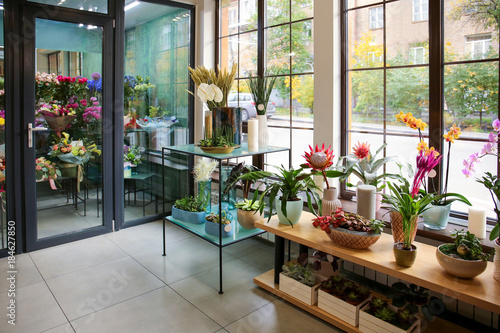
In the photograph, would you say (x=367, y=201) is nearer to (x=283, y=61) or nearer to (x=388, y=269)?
(x=388, y=269)

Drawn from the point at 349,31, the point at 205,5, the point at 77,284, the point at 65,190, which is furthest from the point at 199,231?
the point at 205,5

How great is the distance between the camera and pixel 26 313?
2.42m

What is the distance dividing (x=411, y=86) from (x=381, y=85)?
22cm

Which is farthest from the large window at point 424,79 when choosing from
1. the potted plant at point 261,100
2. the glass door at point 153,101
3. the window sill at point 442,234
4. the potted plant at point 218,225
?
the glass door at point 153,101

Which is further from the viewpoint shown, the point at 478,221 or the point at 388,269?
the point at 478,221

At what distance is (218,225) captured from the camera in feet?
9.30

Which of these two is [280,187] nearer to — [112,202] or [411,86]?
[411,86]

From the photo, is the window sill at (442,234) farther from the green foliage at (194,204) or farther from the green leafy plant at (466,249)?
the green foliage at (194,204)

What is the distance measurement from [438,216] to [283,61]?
1931mm

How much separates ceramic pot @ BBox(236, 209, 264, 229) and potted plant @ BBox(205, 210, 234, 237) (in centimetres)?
8

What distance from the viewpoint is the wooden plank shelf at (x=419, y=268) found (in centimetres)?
168

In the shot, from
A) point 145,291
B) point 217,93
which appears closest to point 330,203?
point 217,93

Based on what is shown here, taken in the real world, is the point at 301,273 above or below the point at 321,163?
below

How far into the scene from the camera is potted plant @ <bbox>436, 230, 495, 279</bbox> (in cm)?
177
